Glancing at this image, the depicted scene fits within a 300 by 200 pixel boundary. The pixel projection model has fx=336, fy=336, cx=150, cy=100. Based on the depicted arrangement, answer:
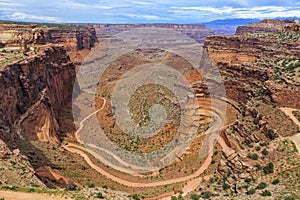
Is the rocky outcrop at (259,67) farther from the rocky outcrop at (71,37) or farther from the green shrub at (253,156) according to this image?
the rocky outcrop at (71,37)

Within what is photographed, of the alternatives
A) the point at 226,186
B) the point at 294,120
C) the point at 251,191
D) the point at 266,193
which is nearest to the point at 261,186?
the point at 251,191

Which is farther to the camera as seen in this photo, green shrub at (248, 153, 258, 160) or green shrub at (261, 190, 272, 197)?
green shrub at (248, 153, 258, 160)

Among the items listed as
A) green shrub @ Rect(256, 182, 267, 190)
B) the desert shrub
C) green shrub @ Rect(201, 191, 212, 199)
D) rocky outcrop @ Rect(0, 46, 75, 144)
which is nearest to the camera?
green shrub @ Rect(256, 182, 267, 190)

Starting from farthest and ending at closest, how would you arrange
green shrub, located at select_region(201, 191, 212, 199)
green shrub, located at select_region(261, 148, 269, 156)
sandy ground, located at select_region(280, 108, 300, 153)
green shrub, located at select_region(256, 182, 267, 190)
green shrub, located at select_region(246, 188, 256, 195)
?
1. sandy ground, located at select_region(280, 108, 300, 153)
2. green shrub, located at select_region(261, 148, 269, 156)
3. green shrub, located at select_region(201, 191, 212, 199)
4. green shrub, located at select_region(256, 182, 267, 190)
5. green shrub, located at select_region(246, 188, 256, 195)

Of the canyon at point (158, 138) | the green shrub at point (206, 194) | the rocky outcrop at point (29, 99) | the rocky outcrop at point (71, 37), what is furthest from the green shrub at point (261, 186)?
the rocky outcrop at point (71, 37)

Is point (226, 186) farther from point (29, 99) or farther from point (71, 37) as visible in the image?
point (71, 37)

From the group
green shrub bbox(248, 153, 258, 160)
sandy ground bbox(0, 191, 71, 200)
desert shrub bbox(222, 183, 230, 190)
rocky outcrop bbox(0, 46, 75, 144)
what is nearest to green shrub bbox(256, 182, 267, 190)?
desert shrub bbox(222, 183, 230, 190)

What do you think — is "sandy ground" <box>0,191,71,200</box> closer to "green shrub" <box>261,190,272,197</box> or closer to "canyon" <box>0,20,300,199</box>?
"canyon" <box>0,20,300,199</box>

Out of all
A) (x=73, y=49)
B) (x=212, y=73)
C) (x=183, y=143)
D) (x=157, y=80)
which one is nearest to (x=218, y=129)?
(x=183, y=143)

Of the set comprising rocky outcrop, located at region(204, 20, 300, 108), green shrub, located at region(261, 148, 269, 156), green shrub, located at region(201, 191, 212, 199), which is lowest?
green shrub, located at region(201, 191, 212, 199)
